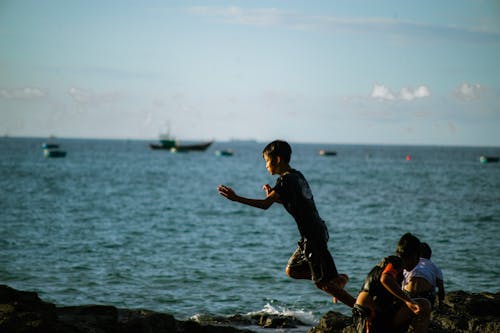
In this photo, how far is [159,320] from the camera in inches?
408

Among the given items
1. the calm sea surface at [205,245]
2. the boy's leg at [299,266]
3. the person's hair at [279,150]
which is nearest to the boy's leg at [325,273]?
the boy's leg at [299,266]

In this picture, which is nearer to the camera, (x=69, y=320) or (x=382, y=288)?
(x=382, y=288)

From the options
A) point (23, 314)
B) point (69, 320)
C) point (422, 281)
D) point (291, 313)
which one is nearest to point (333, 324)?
point (422, 281)

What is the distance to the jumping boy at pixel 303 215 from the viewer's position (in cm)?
744

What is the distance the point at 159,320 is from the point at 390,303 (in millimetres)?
4345

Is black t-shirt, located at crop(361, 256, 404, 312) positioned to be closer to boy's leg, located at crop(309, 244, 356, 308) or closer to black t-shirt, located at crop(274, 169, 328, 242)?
boy's leg, located at crop(309, 244, 356, 308)

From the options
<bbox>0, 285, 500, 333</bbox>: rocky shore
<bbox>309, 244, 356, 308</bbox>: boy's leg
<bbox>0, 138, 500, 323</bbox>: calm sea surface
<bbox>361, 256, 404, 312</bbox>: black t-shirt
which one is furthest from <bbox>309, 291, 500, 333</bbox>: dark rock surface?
<bbox>0, 138, 500, 323</bbox>: calm sea surface

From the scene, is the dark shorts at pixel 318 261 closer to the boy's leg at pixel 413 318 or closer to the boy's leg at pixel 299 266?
the boy's leg at pixel 299 266

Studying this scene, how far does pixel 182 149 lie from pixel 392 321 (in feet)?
561

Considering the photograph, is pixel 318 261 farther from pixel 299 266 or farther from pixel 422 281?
pixel 422 281

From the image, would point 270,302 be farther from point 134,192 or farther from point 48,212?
point 134,192

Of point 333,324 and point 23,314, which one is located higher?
point 23,314

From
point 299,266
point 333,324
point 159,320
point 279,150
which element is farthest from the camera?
point 333,324

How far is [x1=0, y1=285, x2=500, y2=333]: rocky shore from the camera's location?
8.43 m
